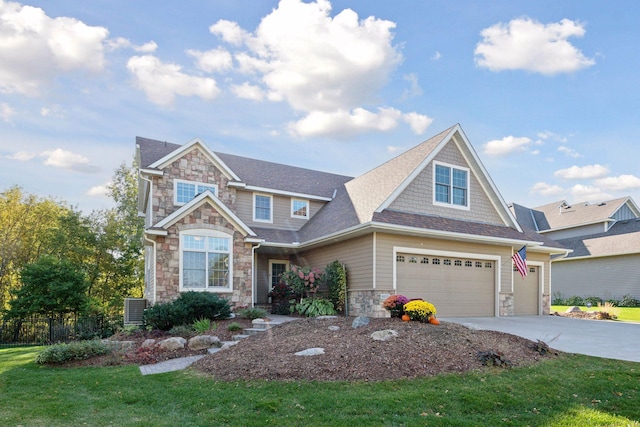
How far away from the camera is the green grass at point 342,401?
518 cm

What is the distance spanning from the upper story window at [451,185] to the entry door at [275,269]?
7272 millimetres

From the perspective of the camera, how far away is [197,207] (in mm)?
14633

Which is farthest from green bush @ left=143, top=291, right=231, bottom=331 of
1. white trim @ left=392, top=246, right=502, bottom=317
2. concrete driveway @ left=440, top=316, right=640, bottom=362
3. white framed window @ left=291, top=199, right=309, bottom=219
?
white framed window @ left=291, top=199, right=309, bottom=219

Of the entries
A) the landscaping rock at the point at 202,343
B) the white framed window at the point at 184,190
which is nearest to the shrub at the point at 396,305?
the landscaping rock at the point at 202,343

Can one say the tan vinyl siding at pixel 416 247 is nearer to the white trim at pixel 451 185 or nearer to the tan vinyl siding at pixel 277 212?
the white trim at pixel 451 185

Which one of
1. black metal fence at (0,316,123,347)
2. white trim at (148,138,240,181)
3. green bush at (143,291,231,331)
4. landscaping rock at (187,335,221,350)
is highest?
white trim at (148,138,240,181)

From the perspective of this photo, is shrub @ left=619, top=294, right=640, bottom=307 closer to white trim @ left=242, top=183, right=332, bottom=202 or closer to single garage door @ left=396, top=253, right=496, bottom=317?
single garage door @ left=396, top=253, right=496, bottom=317

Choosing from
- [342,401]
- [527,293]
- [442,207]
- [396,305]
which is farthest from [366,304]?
[342,401]

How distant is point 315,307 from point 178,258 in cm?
481

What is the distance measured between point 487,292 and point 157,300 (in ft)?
38.4

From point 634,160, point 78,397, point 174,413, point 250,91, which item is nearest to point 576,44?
point 634,160

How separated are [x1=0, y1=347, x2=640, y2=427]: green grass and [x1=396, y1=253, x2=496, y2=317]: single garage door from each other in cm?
722

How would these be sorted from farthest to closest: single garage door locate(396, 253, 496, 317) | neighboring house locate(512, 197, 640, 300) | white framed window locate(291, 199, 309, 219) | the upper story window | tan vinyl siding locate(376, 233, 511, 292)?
neighboring house locate(512, 197, 640, 300), white framed window locate(291, 199, 309, 219), the upper story window, single garage door locate(396, 253, 496, 317), tan vinyl siding locate(376, 233, 511, 292)

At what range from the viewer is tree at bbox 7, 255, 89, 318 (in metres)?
15.8
